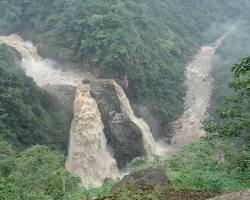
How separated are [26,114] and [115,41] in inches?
497

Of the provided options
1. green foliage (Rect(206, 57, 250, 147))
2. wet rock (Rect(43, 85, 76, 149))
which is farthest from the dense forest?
wet rock (Rect(43, 85, 76, 149))

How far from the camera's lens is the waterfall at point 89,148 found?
95.7 ft

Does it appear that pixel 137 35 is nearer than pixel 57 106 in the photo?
No

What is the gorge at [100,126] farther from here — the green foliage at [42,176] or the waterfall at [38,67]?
the green foliage at [42,176]

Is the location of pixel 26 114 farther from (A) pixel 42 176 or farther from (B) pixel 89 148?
(A) pixel 42 176

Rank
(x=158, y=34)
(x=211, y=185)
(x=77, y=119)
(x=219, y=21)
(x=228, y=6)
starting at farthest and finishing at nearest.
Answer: (x=228, y=6) → (x=219, y=21) → (x=158, y=34) → (x=77, y=119) → (x=211, y=185)

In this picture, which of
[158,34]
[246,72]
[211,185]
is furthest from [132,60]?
[246,72]

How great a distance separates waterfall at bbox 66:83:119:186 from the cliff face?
1.58 feet

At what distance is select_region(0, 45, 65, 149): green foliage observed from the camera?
27.2 metres

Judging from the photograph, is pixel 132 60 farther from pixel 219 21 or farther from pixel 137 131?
pixel 219 21

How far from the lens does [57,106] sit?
106 ft

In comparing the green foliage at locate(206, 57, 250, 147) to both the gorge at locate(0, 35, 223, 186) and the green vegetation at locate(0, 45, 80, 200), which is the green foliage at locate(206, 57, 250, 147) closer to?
the green vegetation at locate(0, 45, 80, 200)

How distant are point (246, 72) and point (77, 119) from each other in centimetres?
2298

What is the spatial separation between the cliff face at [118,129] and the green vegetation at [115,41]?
3652 millimetres
